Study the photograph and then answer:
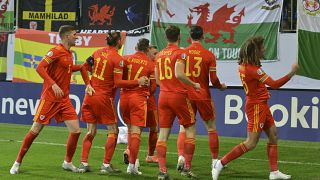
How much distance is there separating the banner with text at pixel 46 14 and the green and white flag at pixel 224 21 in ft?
11.7

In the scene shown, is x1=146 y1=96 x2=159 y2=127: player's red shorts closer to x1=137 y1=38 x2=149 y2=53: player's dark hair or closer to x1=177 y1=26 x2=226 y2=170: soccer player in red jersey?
x1=177 y1=26 x2=226 y2=170: soccer player in red jersey

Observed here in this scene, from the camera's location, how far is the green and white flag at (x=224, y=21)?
20.5 metres

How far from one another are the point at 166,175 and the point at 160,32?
1249 centimetres

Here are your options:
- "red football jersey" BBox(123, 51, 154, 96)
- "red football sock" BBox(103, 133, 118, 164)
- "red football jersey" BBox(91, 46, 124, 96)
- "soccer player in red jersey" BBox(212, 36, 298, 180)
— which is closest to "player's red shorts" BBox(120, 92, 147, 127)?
"red football jersey" BBox(123, 51, 154, 96)

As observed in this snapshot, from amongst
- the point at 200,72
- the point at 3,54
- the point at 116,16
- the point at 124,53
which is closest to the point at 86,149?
the point at 200,72

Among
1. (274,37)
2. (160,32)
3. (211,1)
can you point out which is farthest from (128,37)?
(274,37)

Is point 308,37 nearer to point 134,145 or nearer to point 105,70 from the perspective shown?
point 105,70

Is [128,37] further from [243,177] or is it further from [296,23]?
[243,177]

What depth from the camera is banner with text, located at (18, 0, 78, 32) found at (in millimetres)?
24141

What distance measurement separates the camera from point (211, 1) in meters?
21.4

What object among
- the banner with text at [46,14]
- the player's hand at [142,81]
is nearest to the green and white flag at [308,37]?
the banner with text at [46,14]

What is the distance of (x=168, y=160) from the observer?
510 inches

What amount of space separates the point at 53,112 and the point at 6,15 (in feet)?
47.7

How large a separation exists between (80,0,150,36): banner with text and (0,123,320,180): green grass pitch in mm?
6214
